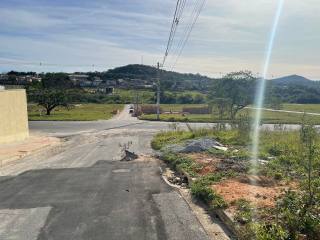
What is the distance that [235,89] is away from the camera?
5750 centimetres

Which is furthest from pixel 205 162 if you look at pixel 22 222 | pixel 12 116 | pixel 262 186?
pixel 12 116

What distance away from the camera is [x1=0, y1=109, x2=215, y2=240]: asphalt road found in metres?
9.25

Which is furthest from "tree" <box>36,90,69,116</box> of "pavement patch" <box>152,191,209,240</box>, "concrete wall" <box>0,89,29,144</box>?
"pavement patch" <box>152,191,209,240</box>

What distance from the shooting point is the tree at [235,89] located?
57.3 metres

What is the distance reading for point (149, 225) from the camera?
9562mm

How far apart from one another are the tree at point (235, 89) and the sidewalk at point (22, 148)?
2783 cm

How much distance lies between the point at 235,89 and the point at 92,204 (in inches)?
1877

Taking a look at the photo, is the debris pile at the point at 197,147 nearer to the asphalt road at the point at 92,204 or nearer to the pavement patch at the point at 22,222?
the asphalt road at the point at 92,204

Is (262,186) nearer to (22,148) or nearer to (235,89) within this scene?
(22,148)

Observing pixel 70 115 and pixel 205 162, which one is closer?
pixel 205 162

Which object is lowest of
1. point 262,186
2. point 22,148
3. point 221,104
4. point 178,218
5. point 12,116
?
point 22,148

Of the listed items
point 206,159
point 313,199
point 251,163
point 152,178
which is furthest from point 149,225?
point 206,159

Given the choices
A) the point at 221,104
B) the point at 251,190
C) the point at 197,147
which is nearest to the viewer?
the point at 251,190

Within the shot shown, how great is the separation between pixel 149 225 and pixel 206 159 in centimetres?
936
